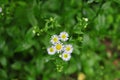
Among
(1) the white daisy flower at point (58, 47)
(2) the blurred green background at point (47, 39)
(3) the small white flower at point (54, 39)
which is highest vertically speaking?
(3) the small white flower at point (54, 39)

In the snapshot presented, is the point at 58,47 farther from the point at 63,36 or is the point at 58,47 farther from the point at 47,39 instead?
the point at 47,39

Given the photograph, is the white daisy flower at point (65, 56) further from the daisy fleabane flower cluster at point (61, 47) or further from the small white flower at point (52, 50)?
the small white flower at point (52, 50)

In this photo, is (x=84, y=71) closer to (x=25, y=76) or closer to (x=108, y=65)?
(x=108, y=65)

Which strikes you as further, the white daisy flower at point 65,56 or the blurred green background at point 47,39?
the blurred green background at point 47,39

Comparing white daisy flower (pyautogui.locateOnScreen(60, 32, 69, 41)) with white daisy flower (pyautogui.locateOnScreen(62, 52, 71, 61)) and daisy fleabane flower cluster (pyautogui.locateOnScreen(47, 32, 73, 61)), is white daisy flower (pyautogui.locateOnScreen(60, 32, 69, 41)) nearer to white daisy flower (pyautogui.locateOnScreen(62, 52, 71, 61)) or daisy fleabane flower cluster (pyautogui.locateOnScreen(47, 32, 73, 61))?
daisy fleabane flower cluster (pyautogui.locateOnScreen(47, 32, 73, 61))

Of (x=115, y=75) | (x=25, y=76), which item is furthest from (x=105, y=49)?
(x=25, y=76)

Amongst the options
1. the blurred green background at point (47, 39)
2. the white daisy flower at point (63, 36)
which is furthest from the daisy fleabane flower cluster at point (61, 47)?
the blurred green background at point (47, 39)
